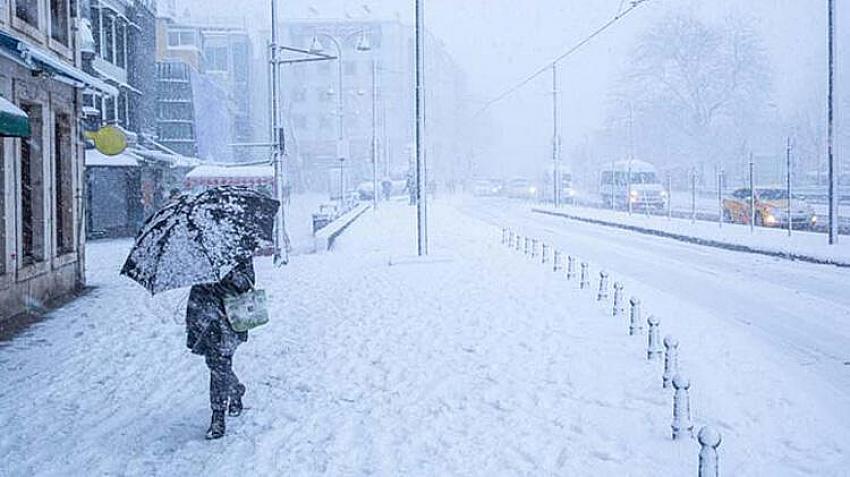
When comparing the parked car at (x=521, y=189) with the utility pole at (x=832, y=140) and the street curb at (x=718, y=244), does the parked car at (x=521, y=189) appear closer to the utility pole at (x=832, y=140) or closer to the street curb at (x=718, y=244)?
the street curb at (x=718, y=244)

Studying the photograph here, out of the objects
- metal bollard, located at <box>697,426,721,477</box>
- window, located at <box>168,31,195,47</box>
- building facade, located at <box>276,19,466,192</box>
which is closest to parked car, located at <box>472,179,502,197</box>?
building facade, located at <box>276,19,466,192</box>

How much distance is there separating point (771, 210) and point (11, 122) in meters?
26.4

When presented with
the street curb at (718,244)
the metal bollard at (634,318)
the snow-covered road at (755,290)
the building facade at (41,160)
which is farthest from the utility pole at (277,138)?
the street curb at (718,244)

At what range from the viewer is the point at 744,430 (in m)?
6.22

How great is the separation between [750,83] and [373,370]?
56482 mm

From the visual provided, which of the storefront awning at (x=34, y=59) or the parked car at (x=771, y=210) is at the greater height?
the storefront awning at (x=34, y=59)

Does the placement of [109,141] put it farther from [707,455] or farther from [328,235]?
[707,455]

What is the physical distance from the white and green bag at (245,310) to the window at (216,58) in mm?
68341

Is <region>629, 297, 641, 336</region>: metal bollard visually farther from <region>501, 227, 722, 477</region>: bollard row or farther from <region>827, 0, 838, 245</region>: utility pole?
<region>827, 0, 838, 245</region>: utility pole

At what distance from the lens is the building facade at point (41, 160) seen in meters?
11.6

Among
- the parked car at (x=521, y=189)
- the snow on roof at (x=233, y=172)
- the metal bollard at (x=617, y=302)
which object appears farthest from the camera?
the parked car at (x=521, y=189)

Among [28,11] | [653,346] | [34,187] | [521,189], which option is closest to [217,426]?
[653,346]

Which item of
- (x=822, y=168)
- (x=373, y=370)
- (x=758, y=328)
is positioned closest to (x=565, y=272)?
(x=758, y=328)

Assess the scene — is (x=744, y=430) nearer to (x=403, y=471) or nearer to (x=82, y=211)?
(x=403, y=471)
